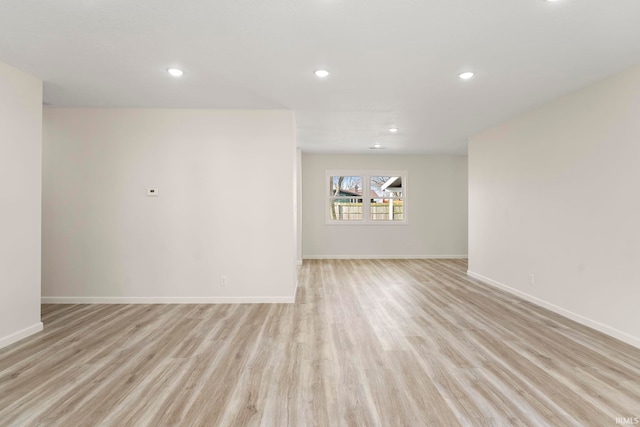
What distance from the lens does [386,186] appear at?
871 cm

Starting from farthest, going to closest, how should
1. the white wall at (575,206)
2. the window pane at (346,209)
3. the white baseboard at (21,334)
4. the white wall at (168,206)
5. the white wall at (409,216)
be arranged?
1. the window pane at (346,209)
2. the white wall at (409,216)
3. the white wall at (168,206)
4. the white wall at (575,206)
5. the white baseboard at (21,334)

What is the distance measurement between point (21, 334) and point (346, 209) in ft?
21.6

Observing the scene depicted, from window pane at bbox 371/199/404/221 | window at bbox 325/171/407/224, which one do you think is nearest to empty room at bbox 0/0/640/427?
window at bbox 325/171/407/224

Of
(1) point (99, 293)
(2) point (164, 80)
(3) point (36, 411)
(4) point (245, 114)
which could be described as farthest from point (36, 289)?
(4) point (245, 114)

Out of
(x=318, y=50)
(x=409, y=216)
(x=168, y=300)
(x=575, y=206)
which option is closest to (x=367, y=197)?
(x=409, y=216)

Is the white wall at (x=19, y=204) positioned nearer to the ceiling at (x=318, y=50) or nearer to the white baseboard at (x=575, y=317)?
the ceiling at (x=318, y=50)

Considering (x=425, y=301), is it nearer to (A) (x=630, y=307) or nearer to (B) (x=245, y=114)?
(A) (x=630, y=307)

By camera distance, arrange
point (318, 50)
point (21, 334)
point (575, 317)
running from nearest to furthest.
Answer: point (318, 50)
point (21, 334)
point (575, 317)

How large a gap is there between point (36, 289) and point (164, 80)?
251 cm

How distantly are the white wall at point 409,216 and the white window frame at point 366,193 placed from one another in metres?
0.08

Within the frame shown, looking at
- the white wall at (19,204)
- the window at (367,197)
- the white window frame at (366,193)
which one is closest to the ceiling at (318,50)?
the white wall at (19,204)

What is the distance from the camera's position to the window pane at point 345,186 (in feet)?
28.1

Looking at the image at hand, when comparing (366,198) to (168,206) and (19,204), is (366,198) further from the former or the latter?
(19,204)

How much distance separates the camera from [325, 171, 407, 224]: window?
8.56m
